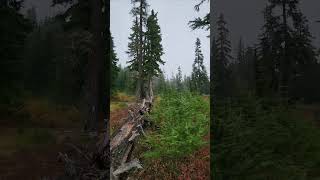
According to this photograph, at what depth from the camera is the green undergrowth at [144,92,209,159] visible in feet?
23.4

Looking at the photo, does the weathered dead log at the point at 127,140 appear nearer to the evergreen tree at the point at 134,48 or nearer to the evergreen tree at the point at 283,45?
the evergreen tree at the point at 134,48

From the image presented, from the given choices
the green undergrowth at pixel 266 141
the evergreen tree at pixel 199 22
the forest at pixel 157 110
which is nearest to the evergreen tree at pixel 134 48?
the forest at pixel 157 110

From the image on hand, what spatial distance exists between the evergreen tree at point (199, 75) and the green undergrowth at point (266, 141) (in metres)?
0.97

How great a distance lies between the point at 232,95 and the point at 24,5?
346cm

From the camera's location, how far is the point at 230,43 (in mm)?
6699

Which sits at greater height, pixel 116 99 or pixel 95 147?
pixel 116 99

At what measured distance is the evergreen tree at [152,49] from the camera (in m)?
7.57

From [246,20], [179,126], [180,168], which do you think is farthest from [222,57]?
[180,168]

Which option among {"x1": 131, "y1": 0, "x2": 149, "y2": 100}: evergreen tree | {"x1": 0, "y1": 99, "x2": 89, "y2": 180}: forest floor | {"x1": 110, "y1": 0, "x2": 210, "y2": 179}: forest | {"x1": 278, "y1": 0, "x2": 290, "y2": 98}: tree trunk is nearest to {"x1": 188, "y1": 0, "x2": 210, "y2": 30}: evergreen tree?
{"x1": 110, "y1": 0, "x2": 210, "y2": 179}: forest

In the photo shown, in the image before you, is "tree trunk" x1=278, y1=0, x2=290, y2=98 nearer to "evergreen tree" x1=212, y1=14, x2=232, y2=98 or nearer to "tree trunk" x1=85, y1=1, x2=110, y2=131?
"evergreen tree" x1=212, y1=14, x2=232, y2=98

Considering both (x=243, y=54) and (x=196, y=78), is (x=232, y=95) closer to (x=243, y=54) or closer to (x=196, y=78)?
(x=243, y=54)

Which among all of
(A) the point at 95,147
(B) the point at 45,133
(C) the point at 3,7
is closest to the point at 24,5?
(C) the point at 3,7

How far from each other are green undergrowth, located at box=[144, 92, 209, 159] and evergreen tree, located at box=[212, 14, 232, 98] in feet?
2.32

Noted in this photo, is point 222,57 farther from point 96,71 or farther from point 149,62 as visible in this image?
point 96,71
